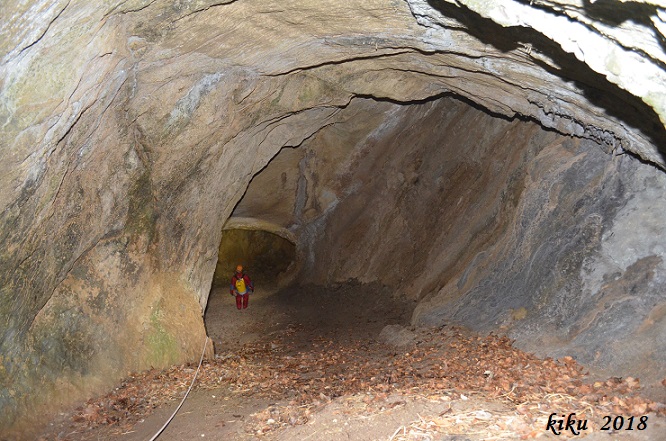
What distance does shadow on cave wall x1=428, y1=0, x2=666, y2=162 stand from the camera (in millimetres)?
5812

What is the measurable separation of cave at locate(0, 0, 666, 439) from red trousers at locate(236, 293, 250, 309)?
2.78 metres

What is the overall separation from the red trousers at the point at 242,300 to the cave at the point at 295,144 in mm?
2778

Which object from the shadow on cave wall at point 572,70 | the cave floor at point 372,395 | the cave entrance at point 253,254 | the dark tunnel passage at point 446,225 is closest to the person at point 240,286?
the dark tunnel passage at point 446,225

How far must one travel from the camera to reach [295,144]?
44.5ft

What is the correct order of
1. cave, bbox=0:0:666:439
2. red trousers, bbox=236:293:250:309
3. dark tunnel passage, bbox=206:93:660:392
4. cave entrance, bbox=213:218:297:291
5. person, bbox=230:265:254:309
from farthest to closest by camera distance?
cave entrance, bbox=213:218:297:291
red trousers, bbox=236:293:250:309
person, bbox=230:265:254:309
dark tunnel passage, bbox=206:93:660:392
cave, bbox=0:0:666:439

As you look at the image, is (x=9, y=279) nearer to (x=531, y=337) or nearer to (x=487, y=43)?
(x=487, y=43)

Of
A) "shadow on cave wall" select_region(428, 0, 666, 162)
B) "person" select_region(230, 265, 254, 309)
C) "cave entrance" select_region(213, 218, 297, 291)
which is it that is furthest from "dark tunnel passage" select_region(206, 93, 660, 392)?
"shadow on cave wall" select_region(428, 0, 666, 162)

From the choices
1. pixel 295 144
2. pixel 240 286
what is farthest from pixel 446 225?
pixel 240 286

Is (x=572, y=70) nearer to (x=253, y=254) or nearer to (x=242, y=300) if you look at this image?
(x=242, y=300)

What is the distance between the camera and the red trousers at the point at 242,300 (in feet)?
55.5

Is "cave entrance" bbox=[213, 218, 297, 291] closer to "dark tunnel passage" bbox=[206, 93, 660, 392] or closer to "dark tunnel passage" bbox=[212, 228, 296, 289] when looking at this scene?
"dark tunnel passage" bbox=[212, 228, 296, 289]

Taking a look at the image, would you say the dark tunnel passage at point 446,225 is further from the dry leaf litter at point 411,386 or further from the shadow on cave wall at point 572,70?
the shadow on cave wall at point 572,70

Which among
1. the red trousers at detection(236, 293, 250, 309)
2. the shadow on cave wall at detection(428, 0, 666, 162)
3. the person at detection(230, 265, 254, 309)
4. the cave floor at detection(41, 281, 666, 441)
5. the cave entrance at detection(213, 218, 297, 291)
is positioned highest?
the shadow on cave wall at detection(428, 0, 666, 162)

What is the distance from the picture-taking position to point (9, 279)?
260 inches
